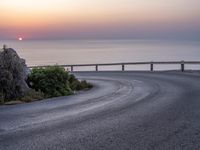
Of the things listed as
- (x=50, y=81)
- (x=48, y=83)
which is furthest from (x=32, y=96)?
(x=50, y=81)

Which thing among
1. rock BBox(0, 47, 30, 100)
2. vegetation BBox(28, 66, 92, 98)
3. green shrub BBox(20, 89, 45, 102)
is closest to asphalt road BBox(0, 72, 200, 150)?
green shrub BBox(20, 89, 45, 102)

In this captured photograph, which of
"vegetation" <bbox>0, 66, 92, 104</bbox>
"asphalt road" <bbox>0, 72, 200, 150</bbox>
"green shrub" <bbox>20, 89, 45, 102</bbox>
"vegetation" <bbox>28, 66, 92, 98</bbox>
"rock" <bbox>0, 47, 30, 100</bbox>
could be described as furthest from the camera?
"vegetation" <bbox>28, 66, 92, 98</bbox>

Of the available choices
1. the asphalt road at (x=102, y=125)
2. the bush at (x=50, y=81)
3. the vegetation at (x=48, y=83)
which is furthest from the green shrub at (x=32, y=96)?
the asphalt road at (x=102, y=125)

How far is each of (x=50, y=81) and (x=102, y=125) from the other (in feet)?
30.1

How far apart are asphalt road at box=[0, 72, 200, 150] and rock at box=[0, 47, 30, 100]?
2043 millimetres

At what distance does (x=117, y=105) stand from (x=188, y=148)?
6460 millimetres

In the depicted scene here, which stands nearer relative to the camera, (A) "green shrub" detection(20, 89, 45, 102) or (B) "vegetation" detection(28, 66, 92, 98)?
(A) "green shrub" detection(20, 89, 45, 102)

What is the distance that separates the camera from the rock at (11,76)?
17062 mm

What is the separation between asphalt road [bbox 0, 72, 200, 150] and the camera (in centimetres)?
864

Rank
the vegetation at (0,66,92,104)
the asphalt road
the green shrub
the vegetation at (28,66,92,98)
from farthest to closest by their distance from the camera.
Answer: the vegetation at (28,66,92,98) < the vegetation at (0,66,92,104) < the green shrub < the asphalt road

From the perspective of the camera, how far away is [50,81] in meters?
19.5

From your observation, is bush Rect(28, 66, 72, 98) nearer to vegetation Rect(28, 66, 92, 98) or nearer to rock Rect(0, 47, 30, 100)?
vegetation Rect(28, 66, 92, 98)

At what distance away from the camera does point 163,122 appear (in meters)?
11.2

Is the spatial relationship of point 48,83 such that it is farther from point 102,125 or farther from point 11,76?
point 102,125
